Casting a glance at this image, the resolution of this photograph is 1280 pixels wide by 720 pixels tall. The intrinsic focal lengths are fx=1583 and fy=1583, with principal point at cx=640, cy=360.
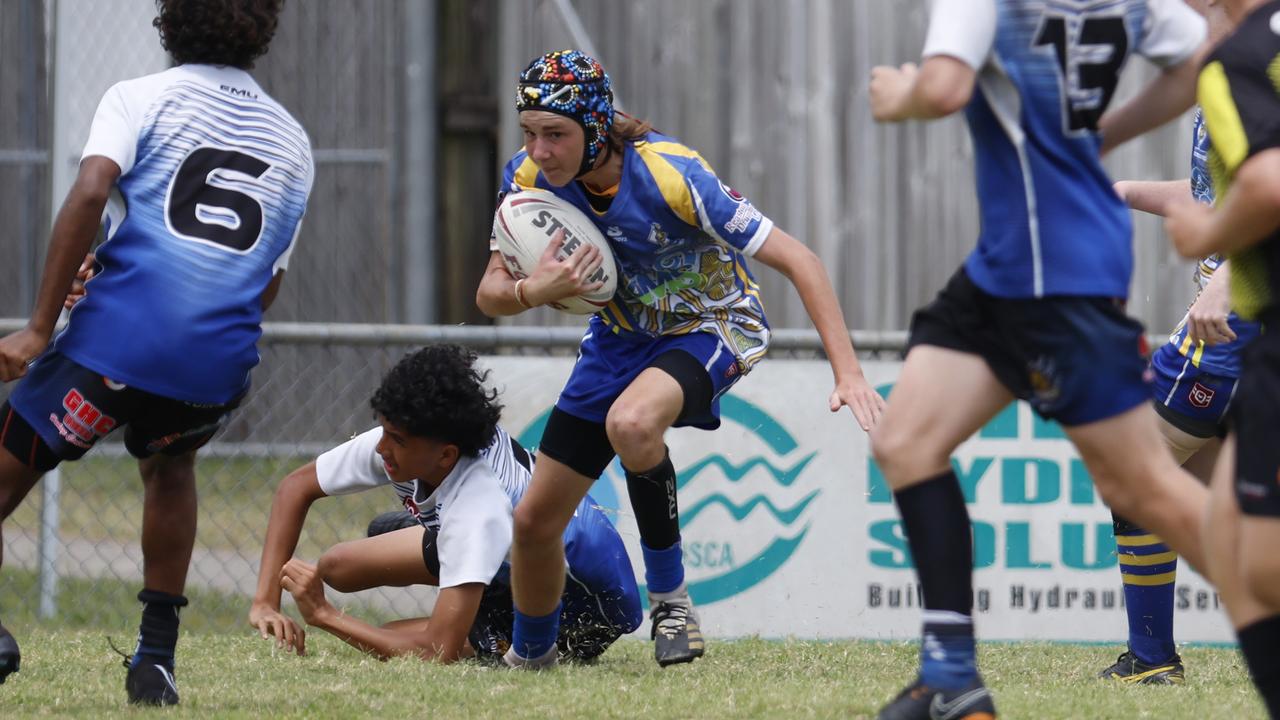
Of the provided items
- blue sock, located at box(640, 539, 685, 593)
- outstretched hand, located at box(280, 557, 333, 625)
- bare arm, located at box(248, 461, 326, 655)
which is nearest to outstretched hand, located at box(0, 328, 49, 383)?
outstretched hand, located at box(280, 557, 333, 625)

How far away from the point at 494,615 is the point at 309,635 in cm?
124

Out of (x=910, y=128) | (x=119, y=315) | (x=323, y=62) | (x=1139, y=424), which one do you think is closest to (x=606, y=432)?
(x=119, y=315)

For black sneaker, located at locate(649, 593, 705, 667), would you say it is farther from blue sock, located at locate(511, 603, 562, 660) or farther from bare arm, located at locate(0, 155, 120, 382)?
bare arm, located at locate(0, 155, 120, 382)

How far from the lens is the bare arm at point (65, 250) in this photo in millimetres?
3834

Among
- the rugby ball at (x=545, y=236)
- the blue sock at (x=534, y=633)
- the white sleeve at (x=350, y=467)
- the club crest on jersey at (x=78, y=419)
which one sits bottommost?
the blue sock at (x=534, y=633)

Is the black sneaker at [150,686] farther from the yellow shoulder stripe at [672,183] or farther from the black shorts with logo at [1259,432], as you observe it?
the black shorts with logo at [1259,432]

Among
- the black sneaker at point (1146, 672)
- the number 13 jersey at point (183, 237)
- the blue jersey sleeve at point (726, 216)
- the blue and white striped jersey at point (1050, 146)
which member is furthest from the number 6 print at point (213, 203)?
the black sneaker at point (1146, 672)

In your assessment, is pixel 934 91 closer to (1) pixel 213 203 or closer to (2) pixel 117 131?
(1) pixel 213 203

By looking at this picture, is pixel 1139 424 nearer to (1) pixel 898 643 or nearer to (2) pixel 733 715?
Answer: (2) pixel 733 715

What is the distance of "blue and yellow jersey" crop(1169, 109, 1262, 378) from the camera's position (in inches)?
185

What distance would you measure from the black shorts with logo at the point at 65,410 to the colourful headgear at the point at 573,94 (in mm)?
1382

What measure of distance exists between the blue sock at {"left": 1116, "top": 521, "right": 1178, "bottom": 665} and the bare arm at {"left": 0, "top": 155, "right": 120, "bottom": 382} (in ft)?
10.5

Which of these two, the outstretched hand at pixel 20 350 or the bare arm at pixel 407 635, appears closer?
the outstretched hand at pixel 20 350

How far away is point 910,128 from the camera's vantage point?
9.96 metres
